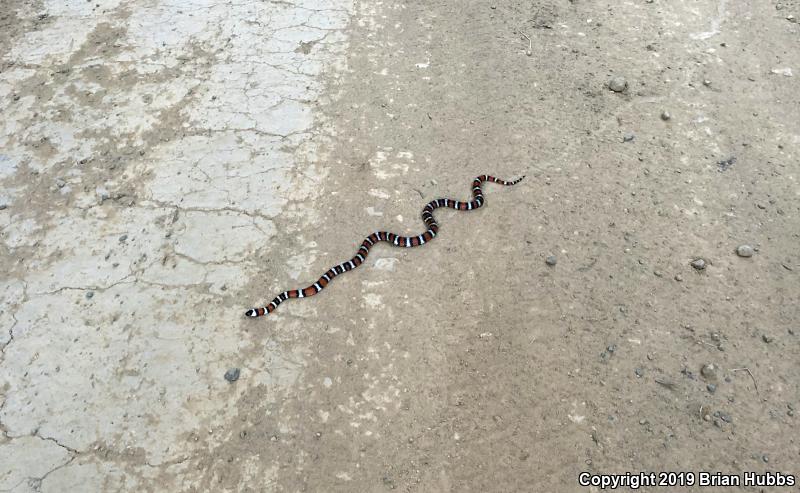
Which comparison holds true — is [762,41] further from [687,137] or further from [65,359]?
[65,359]

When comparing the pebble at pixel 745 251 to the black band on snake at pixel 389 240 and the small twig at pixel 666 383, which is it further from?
the black band on snake at pixel 389 240

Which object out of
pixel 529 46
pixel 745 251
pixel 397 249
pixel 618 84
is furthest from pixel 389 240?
pixel 529 46

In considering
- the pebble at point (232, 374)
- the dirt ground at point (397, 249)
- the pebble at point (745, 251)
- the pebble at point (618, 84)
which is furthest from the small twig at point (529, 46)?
the pebble at point (232, 374)

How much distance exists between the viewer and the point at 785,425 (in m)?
3.63

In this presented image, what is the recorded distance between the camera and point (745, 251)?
468 centimetres

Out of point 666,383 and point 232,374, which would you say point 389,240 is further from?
point 666,383

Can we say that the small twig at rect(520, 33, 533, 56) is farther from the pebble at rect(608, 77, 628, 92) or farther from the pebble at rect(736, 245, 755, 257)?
the pebble at rect(736, 245, 755, 257)

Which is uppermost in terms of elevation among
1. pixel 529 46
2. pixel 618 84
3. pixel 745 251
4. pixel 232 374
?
pixel 529 46

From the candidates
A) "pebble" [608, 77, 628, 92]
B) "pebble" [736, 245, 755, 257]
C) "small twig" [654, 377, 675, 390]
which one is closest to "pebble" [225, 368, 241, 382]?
"small twig" [654, 377, 675, 390]

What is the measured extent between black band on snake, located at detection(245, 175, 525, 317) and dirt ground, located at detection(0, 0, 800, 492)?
0.12 m

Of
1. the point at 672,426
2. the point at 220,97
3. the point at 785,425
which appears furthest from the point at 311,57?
the point at 785,425

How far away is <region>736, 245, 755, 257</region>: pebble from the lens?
15.4ft

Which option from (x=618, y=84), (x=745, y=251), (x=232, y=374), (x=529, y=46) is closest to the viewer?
(x=232, y=374)

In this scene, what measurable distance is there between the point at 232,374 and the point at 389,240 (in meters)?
2.00
